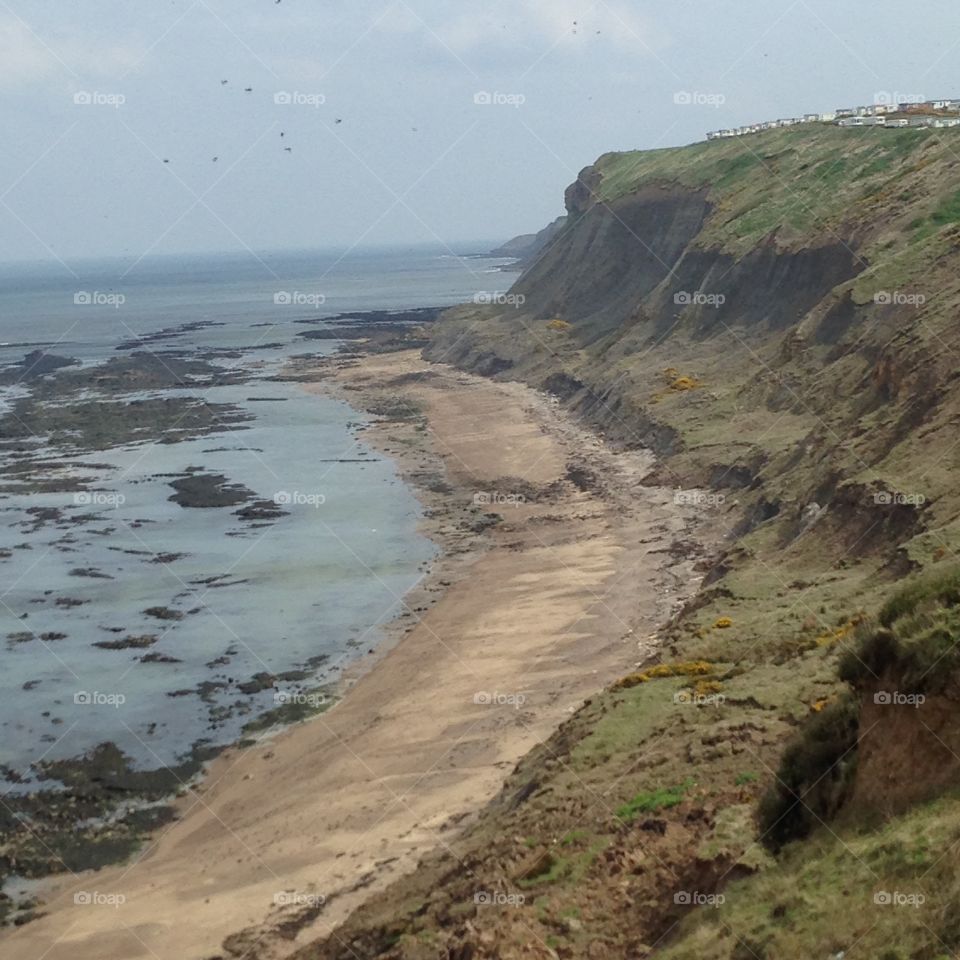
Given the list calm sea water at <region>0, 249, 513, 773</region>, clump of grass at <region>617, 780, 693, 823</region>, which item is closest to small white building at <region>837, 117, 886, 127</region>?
calm sea water at <region>0, 249, 513, 773</region>

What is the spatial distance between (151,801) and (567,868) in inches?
466

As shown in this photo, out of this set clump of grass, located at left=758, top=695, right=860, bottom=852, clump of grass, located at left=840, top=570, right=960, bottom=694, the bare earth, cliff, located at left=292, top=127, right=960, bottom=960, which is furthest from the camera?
the bare earth

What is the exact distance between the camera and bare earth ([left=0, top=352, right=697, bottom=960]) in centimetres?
1862

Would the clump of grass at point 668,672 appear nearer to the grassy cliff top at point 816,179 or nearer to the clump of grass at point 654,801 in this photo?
the clump of grass at point 654,801

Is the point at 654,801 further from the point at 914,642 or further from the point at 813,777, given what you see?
the point at 914,642

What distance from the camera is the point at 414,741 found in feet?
79.0

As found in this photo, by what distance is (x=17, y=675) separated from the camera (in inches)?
1183

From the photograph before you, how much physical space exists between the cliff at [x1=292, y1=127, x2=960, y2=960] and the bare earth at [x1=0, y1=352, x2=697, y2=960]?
1.65 m

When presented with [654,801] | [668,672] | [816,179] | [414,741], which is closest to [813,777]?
[654,801]

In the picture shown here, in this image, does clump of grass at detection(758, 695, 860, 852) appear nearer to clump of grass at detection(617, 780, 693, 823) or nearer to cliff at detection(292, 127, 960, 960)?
cliff at detection(292, 127, 960, 960)

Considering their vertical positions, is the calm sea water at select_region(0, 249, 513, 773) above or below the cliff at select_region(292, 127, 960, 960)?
below

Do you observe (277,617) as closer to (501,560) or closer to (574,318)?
(501,560)

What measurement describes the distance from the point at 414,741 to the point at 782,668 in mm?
8234

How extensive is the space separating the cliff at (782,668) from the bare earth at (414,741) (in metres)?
1.65
